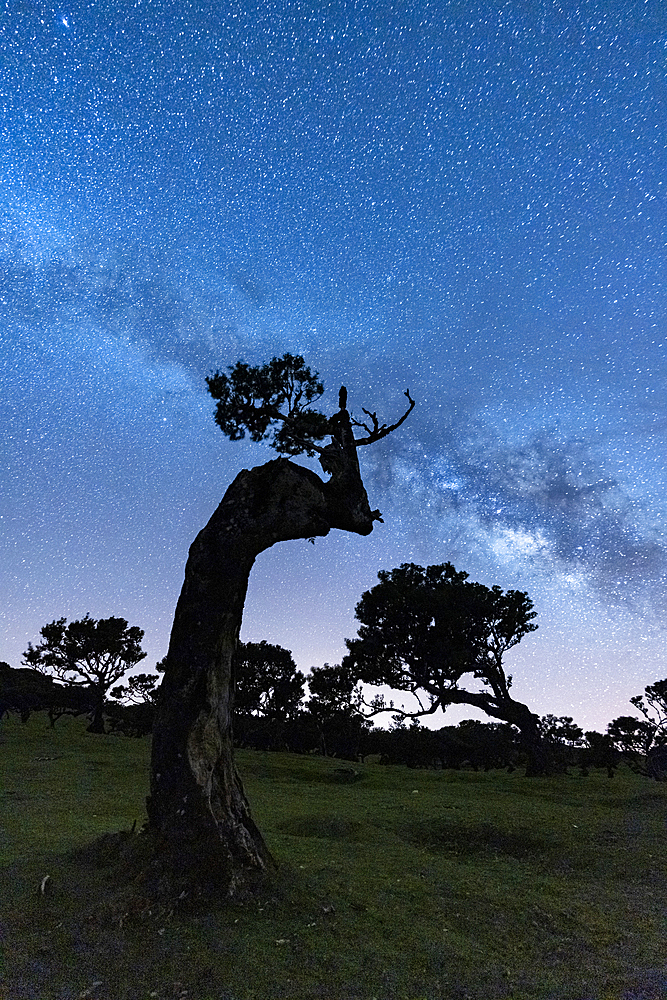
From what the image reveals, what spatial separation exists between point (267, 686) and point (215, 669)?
45302 mm

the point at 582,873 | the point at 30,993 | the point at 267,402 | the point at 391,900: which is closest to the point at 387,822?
the point at 582,873

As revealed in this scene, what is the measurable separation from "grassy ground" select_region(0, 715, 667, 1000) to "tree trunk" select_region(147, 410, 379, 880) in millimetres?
1031

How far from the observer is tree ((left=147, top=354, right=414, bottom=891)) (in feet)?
28.0

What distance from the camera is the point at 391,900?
8391 mm

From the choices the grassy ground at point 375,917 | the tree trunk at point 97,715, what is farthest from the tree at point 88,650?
the grassy ground at point 375,917

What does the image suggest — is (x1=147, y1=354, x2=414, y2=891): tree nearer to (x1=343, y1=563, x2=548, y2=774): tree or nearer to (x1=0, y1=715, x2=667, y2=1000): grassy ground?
(x1=0, y1=715, x2=667, y2=1000): grassy ground

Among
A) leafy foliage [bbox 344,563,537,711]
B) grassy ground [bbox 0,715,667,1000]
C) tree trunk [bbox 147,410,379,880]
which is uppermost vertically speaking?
leafy foliage [bbox 344,563,537,711]

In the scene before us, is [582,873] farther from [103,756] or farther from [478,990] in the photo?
[103,756]

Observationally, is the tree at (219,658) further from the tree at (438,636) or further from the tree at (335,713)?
the tree at (335,713)

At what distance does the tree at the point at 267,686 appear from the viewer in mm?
51719

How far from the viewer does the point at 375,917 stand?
7.75m

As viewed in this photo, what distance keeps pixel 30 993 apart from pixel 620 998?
6113mm

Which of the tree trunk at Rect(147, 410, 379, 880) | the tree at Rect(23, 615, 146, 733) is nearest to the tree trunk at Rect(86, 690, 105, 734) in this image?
the tree at Rect(23, 615, 146, 733)

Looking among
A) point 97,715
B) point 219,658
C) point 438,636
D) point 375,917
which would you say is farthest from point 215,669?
point 97,715
